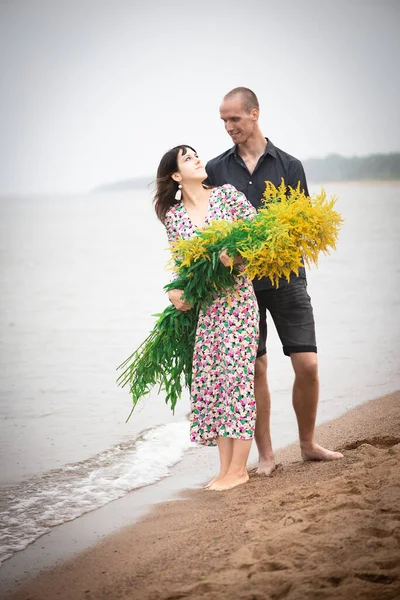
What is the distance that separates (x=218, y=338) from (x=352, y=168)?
29182mm

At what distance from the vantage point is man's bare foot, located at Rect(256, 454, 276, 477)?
4012 mm

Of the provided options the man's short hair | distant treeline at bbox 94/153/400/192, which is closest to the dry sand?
the man's short hair

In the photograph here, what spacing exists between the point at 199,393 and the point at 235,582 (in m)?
1.43

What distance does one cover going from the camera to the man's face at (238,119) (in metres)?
4.05

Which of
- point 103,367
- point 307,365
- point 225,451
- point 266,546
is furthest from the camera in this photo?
point 103,367

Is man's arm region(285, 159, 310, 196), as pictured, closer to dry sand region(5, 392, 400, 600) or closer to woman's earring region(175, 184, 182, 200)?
woman's earring region(175, 184, 182, 200)

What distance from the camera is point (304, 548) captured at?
8.74 ft

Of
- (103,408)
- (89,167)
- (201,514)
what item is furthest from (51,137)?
(201,514)

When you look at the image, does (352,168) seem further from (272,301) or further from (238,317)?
(238,317)

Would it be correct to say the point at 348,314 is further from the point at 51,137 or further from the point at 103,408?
the point at 51,137

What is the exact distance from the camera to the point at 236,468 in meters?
3.83

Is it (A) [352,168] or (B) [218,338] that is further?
(A) [352,168]

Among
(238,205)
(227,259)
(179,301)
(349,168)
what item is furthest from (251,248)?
(349,168)

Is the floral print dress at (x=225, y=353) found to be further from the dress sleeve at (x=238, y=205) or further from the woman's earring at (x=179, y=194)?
the woman's earring at (x=179, y=194)
